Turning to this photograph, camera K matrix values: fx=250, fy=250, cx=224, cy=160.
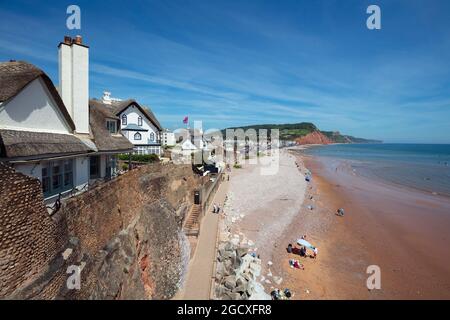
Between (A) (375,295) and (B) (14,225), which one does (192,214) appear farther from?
(B) (14,225)

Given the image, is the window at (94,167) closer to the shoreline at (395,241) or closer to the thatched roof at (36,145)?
the thatched roof at (36,145)

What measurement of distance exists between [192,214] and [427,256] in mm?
16950

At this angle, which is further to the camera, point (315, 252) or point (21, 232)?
point (315, 252)

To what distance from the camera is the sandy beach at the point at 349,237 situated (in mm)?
14188

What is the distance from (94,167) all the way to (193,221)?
25.3ft

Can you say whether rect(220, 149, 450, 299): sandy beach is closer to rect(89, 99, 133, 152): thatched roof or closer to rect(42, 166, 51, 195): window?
rect(89, 99, 133, 152): thatched roof

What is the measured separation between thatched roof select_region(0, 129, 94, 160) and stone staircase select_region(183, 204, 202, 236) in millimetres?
8309

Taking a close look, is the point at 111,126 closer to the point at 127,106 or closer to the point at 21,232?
the point at 127,106

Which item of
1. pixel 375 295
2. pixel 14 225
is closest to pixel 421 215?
pixel 375 295

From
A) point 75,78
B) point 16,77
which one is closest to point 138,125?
point 75,78

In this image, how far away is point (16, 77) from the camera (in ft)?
26.7

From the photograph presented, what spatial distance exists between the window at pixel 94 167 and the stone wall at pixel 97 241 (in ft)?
6.45

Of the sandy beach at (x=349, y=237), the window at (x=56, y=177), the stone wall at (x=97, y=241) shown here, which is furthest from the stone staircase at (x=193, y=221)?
the window at (x=56, y=177)
